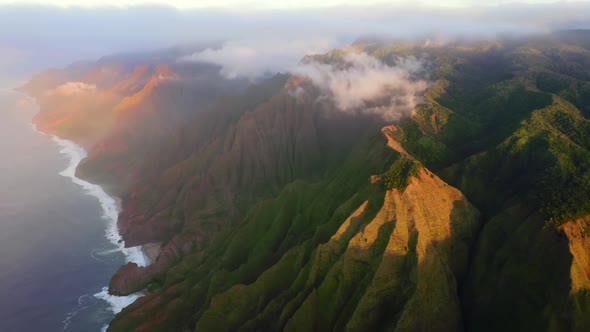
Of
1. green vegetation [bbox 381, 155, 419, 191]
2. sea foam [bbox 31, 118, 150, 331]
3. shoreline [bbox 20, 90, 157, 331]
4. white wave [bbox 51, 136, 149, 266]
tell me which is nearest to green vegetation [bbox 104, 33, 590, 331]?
green vegetation [bbox 381, 155, 419, 191]

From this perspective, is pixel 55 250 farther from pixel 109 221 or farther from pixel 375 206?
pixel 375 206

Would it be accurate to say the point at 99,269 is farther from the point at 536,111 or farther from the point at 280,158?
the point at 536,111

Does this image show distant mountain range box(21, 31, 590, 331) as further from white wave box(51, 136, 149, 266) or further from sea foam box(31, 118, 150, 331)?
white wave box(51, 136, 149, 266)

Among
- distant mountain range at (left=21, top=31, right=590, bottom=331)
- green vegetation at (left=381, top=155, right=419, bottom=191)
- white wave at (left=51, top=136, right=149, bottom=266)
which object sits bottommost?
white wave at (left=51, top=136, right=149, bottom=266)

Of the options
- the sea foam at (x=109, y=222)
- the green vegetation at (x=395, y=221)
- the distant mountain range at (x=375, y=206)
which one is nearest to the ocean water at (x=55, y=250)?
the sea foam at (x=109, y=222)

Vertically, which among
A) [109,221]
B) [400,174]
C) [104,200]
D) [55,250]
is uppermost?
[400,174]

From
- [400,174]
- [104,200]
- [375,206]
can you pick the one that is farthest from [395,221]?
[104,200]
